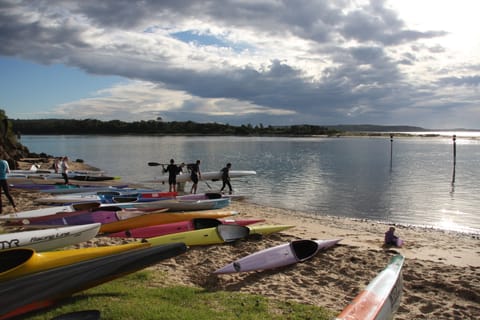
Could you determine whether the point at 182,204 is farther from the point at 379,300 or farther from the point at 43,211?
the point at 379,300

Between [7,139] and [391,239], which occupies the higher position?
[7,139]

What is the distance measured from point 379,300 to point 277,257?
241 centimetres

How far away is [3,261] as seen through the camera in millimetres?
4844

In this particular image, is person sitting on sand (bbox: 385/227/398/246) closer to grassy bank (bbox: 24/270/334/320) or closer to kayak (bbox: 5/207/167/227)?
grassy bank (bbox: 24/270/334/320)

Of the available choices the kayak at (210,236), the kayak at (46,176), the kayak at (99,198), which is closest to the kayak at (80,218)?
the kayak at (210,236)

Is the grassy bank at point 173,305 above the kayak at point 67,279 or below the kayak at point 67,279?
below

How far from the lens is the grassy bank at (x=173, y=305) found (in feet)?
14.1

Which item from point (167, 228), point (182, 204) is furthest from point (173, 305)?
point (182, 204)

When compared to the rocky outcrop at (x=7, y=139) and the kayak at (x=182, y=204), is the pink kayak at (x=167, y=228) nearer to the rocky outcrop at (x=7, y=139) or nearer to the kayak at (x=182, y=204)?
the kayak at (x=182, y=204)

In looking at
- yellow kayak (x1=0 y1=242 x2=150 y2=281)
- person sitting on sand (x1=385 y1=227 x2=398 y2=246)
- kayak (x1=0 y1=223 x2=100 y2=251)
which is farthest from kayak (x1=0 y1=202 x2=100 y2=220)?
person sitting on sand (x1=385 y1=227 x2=398 y2=246)

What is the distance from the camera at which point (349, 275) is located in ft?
21.2

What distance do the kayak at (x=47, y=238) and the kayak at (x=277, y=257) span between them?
303 centimetres

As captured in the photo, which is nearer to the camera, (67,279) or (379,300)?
(379,300)

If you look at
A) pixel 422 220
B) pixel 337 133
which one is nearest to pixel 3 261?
pixel 422 220
